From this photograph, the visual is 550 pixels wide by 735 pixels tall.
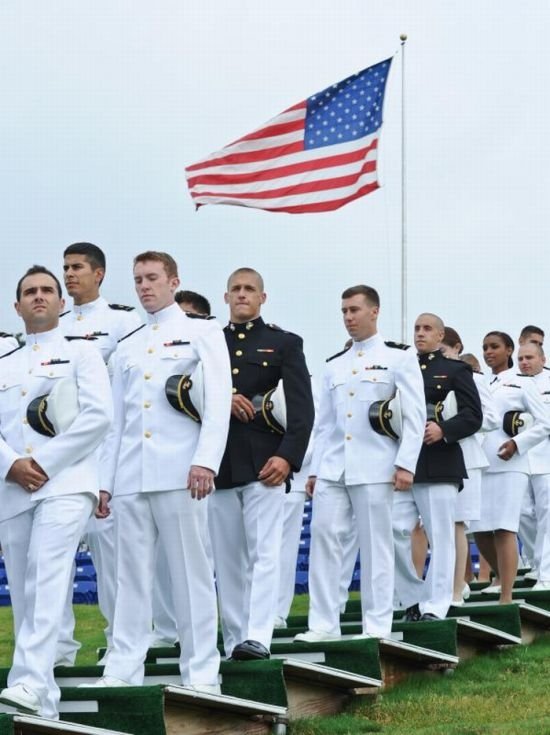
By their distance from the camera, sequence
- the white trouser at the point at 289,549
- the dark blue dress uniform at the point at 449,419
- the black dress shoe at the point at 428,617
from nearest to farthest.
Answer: the black dress shoe at the point at 428,617 < the dark blue dress uniform at the point at 449,419 < the white trouser at the point at 289,549

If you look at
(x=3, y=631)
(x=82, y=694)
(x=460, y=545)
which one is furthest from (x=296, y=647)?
(x=3, y=631)

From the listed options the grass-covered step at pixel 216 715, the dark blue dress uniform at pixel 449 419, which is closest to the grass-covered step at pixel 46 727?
the grass-covered step at pixel 216 715

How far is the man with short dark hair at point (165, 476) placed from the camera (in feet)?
21.6

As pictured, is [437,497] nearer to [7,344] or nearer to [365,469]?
[365,469]

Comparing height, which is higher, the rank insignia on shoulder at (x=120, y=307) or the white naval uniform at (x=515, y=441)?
the rank insignia on shoulder at (x=120, y=307)

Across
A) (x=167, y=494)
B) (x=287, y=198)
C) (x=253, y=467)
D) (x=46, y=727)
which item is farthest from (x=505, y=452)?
(x=46, y=727)

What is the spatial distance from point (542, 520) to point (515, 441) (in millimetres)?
1137

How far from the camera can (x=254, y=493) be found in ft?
24.4

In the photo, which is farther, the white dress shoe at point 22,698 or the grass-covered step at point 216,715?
the grass-covered step at point 216,715

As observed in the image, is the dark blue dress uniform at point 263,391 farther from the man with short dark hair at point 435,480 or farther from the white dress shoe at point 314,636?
the man with short dark hair at point 435,480

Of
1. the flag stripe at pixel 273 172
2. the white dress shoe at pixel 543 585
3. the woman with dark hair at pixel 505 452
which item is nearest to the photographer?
the woman with dark hair at pixel 505 452

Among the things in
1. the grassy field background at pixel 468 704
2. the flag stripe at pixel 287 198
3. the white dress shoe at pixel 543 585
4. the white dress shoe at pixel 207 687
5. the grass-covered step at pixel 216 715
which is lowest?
the grassy field background at pixel 468 704

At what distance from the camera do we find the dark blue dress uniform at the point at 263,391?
24.4ft

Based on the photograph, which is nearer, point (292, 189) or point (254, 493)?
point (254, 493)
